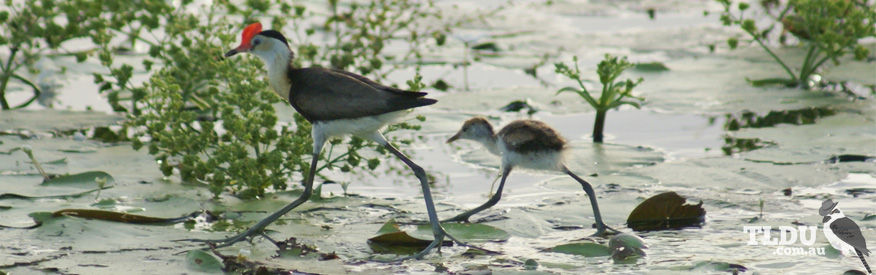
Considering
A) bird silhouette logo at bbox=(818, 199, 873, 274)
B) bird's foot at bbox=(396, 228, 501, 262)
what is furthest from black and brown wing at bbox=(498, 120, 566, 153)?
bird silhouette logo at bbox=(818, 199, 873, 274)

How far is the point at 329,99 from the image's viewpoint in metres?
6.42

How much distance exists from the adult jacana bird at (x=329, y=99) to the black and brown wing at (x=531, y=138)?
545 mm

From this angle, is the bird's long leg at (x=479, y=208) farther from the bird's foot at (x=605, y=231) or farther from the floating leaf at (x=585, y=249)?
the floating leaf at (x=585, y=249)

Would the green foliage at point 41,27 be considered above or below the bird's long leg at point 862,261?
above

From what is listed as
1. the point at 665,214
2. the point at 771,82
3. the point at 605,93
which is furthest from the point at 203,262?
the point at 771,82

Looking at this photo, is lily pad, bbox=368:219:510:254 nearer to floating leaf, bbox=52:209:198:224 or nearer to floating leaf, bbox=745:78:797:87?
floating leaf, bbox=52:209:198:224

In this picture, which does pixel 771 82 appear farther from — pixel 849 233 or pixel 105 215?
pixel 105 215

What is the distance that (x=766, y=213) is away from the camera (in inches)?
262

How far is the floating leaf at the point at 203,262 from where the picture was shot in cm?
551

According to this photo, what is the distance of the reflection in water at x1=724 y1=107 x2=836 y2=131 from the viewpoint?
9.36m

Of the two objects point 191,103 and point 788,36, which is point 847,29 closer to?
point 788,36

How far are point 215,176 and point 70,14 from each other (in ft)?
9.10

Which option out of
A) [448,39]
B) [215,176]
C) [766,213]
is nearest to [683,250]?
[766,213]

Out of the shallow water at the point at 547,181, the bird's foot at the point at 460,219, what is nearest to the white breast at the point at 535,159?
the shallow water at the point at 547,181
